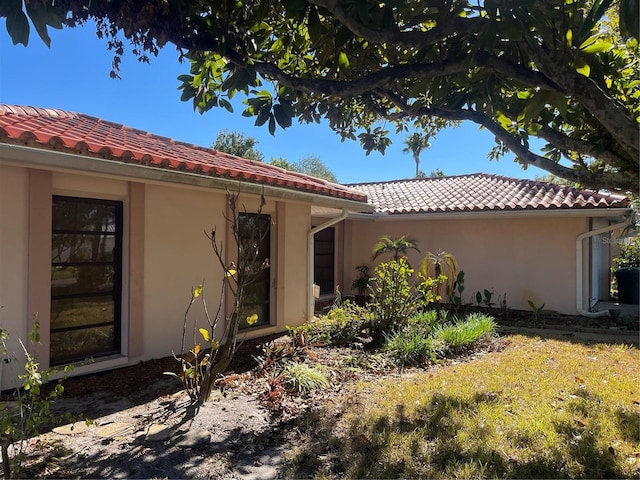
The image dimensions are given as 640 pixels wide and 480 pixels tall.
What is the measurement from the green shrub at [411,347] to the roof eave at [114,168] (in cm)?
316

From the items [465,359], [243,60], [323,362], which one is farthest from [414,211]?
[243,60]

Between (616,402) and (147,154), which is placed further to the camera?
(147,154)

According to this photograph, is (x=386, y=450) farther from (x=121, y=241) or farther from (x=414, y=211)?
(x=414, y=211)

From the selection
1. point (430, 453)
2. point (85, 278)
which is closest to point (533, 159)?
point (430, 453)

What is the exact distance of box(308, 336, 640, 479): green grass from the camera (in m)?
3.53

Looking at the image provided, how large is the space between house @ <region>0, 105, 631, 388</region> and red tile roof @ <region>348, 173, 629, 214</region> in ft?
0.39

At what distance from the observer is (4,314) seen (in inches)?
195

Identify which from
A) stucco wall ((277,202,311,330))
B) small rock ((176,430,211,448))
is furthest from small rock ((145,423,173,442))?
stucco wall ((277,202,311,330))

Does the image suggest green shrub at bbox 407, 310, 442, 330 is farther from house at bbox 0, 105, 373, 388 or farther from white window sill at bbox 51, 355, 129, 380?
white window sill at bbox 51, 355, 129, 380

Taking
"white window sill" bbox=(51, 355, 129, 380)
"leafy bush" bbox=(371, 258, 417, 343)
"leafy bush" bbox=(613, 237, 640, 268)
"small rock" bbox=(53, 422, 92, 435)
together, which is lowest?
"small rock" bbox=(53, 422, 92, 435)

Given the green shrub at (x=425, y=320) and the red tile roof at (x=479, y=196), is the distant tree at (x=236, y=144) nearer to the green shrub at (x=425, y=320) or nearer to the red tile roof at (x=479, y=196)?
the red tile roof at (x=479, y=196)

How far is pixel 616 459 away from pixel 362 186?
17.3m

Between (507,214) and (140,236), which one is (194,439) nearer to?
(140,236)

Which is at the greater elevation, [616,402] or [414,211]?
[414,211]
